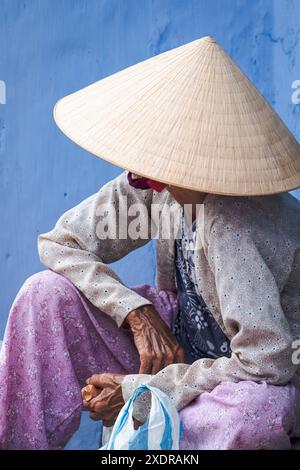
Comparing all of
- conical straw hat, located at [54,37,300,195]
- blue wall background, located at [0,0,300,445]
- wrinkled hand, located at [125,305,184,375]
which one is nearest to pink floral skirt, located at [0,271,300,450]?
wrinkled hand, located at [125,305,184,375]

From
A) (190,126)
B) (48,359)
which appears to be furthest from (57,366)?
(190,126)

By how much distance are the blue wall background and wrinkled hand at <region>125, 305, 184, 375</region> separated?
1.16 m

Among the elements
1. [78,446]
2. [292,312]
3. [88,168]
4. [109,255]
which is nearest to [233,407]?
[292,312]

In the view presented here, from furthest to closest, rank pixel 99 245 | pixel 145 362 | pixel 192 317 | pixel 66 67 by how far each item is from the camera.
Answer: pixel 66 67 → pixel 99 245 → pixel 192 317 → pixel 145 362

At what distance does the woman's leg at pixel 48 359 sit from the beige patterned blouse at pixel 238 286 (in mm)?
77

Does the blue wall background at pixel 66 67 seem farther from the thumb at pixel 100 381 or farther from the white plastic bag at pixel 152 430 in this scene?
the white plastic bag at pixel 152 430

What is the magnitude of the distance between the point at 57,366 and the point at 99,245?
0.47m

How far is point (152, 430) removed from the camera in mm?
3564

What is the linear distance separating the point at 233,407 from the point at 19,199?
2.15 metres

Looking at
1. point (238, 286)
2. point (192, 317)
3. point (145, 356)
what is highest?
point (238, 286)

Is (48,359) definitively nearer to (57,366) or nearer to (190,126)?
(57,366)

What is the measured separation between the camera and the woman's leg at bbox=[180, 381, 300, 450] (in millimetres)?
3635

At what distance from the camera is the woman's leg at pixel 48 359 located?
13.0 ft

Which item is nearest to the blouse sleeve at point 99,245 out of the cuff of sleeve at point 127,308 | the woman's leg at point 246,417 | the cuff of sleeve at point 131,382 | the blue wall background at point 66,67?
the cuff of sleeve at point 127,308
